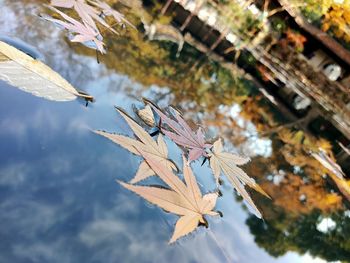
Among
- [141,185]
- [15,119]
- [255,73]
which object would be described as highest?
[141,185]

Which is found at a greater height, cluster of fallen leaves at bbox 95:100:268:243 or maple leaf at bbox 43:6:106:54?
cluster of fallen leaves at bbox 95:100:268:243

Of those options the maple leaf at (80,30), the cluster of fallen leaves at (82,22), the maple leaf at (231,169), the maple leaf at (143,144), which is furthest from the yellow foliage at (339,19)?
the maple leaf at (143,144)

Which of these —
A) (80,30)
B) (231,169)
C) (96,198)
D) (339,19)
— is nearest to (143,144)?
(96,198)

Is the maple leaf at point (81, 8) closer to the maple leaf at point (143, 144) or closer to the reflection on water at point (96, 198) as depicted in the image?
the reflection on water at point (96, 198)

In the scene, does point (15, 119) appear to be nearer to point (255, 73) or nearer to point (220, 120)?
point (220, 120)

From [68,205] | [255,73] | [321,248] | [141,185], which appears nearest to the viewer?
[68,205]

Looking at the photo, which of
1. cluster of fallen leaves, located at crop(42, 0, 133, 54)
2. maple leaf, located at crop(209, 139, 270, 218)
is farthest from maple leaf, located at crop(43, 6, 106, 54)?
maple leaf, located at crop(209, 139, 270, 218)

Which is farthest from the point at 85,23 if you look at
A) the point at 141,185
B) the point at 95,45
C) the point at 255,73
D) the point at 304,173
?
the point at 255,73

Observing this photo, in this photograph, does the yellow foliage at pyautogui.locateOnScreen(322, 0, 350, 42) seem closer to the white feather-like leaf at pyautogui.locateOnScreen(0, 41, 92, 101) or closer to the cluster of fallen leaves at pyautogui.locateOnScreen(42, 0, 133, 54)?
the cluster of fallen leaves at pyautogui.locateOnScreen(42, 0, 133, 54)
